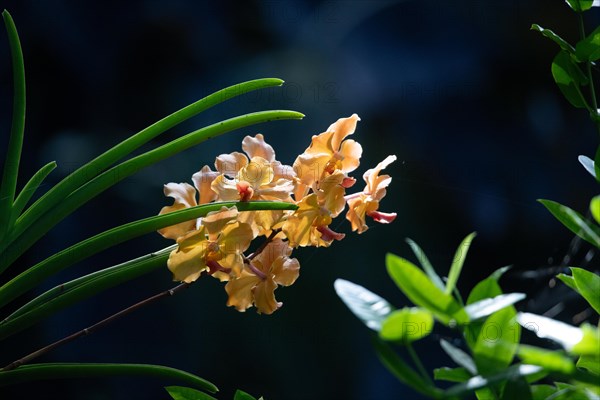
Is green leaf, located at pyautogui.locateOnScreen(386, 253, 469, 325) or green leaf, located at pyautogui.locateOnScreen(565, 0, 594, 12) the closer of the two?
green leaf, located at pyautogui.locateOnScreen(386, 253, 469, 325)

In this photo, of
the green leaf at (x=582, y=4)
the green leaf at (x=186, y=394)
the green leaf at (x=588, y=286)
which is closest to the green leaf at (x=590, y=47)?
the green leaf at (x=582, y=4)

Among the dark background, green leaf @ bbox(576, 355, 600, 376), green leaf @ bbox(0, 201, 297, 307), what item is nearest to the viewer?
green leaf @ bbox(576, 355, 600, 376)

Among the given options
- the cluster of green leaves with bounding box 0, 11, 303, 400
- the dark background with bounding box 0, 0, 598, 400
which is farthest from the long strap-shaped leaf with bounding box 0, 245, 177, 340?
the dark background with bounding box 0, 0, 598, 400

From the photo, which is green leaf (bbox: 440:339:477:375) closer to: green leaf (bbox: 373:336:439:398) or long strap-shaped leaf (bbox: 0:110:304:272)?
green leaf (bbox: 373:336:439:398)

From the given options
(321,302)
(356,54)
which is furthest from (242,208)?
(356,54)

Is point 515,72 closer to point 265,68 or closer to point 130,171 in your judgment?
point 265,68

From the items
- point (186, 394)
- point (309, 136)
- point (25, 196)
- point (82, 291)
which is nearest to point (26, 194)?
point (25, 196)

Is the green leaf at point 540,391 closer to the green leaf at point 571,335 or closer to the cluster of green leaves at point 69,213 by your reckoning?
the green leaf at point 571,335
